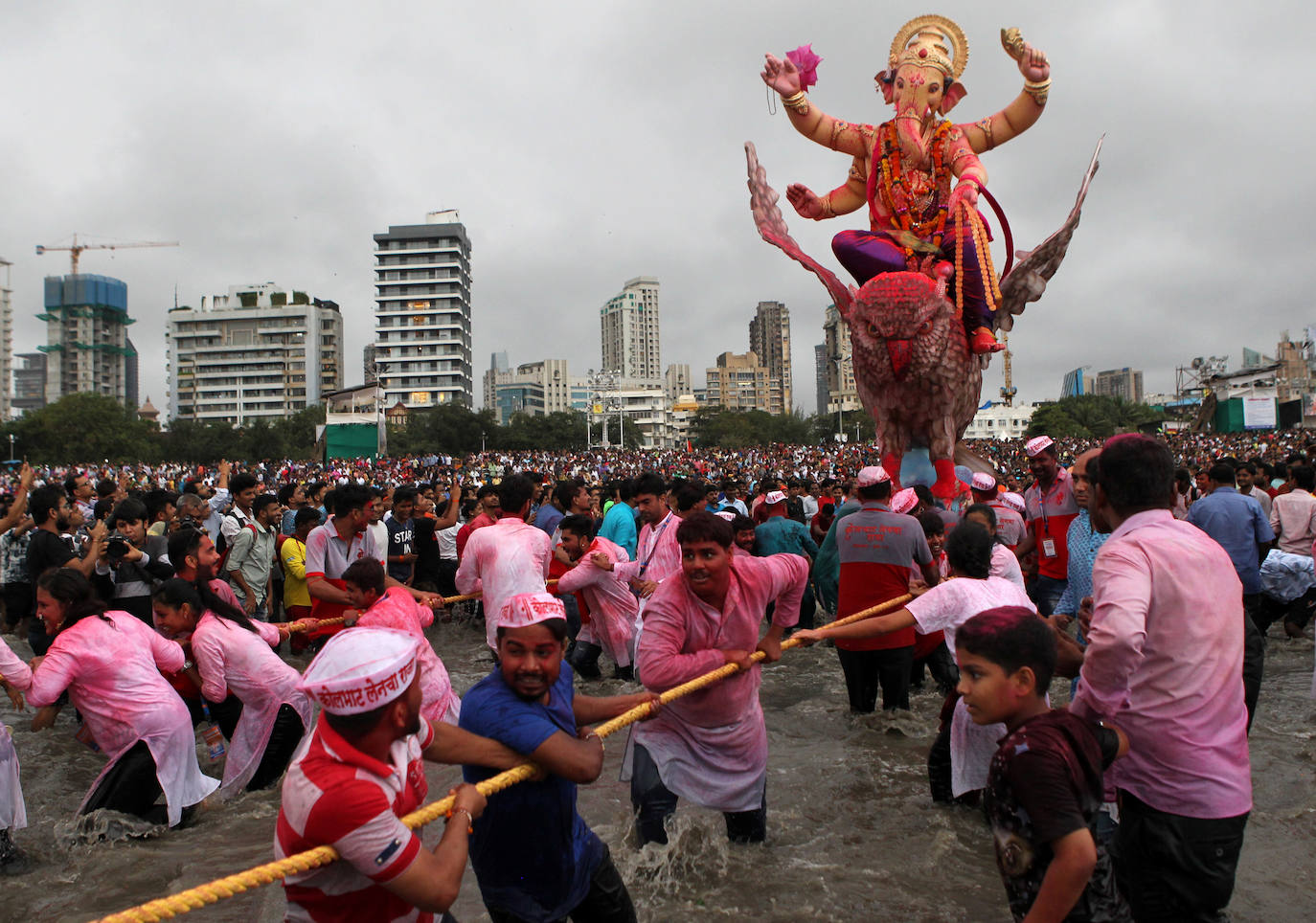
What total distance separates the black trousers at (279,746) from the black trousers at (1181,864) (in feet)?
13.5

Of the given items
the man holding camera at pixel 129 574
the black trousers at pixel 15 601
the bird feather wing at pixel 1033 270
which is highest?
the bird feather wing at pixel 1033 270

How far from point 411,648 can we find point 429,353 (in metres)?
111

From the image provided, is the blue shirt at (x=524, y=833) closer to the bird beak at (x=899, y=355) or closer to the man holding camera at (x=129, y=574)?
the man holding camera at (x=129, y=574)

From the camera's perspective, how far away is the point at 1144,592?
249 cm

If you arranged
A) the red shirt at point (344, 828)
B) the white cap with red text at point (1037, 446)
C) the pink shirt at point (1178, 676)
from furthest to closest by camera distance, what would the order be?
the white cap with red text at point (1037, 446), the pink shirt at point (1178, 676), the red shirt at point (344, 828)

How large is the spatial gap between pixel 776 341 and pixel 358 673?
633 feet

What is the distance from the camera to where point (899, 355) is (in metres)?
10.6

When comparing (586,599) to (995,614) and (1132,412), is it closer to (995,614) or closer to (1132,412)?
(995,614)

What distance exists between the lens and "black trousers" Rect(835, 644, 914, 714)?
18.3ft

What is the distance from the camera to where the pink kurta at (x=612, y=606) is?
6.69 meters

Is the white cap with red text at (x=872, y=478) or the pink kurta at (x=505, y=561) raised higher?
the white cap with red text at (x=872, y=478)

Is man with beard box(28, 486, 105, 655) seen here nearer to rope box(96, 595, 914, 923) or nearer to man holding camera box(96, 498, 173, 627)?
man holding camera box(96, 498, 173, 627)

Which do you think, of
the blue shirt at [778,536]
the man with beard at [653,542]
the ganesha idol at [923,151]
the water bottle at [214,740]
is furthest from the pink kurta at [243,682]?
the ganesha idol at [923,151]

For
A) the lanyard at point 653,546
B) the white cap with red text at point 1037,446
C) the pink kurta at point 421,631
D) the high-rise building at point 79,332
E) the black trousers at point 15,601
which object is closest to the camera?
the pink kurta at point 421,631
